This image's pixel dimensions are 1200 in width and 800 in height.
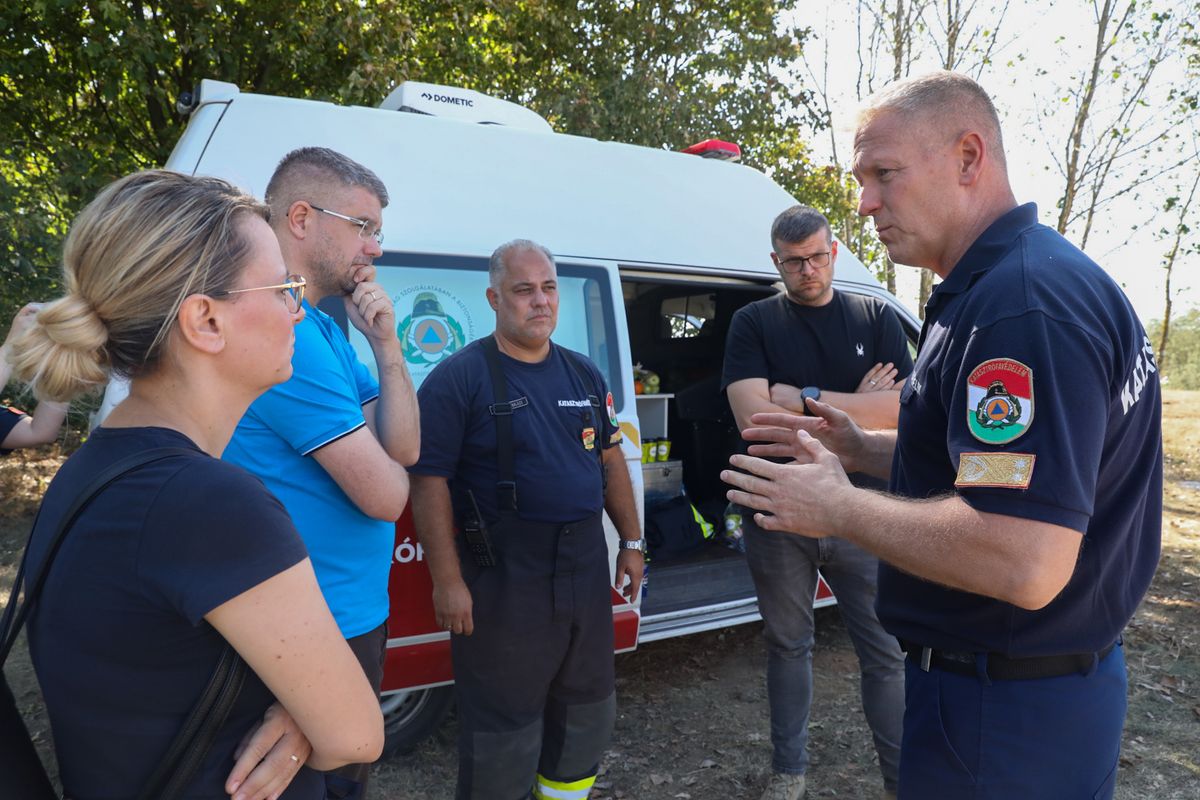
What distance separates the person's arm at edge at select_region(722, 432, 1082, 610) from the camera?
4.37 feet

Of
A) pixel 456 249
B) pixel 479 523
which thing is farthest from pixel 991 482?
pixel 456 249

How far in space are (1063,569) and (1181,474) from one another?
39.7 feet

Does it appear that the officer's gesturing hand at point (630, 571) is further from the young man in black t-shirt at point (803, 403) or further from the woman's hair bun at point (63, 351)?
the woman's hair bun at point (63, 351)

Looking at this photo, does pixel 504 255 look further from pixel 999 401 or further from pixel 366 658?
pixel 999 401

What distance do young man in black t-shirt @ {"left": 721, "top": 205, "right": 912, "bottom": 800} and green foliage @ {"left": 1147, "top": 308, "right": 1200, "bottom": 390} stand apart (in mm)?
35527

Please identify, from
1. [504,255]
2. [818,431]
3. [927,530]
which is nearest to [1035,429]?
[927,530]

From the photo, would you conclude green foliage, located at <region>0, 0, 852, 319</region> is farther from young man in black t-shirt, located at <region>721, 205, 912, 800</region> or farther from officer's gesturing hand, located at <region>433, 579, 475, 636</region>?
young man in black t-shirt, located at <region>721, 205, 912, 800</region>

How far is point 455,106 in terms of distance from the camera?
12.5 ft

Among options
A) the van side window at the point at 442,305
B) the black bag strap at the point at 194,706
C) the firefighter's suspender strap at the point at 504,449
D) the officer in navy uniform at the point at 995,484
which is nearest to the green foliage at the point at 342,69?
the van side window at the point at 442,305

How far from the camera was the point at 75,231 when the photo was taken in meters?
1.22

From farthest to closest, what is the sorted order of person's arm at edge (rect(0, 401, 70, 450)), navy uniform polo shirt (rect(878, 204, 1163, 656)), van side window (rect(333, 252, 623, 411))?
van side window (rect(333, 252, 623, 411))
person's arm at edge (rect(0, 401, 70, 450))
navy uniform polo shirt (rect(878, 204, 1163, 656))

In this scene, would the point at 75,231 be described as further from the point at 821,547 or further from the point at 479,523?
the point at 821,547

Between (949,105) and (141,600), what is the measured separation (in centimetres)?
166

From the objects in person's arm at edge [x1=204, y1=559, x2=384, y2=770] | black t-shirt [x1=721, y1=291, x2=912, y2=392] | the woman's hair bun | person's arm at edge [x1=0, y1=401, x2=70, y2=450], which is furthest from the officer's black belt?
person's arm at edge [x1=0, y1=401, x2=70, y2=450]
